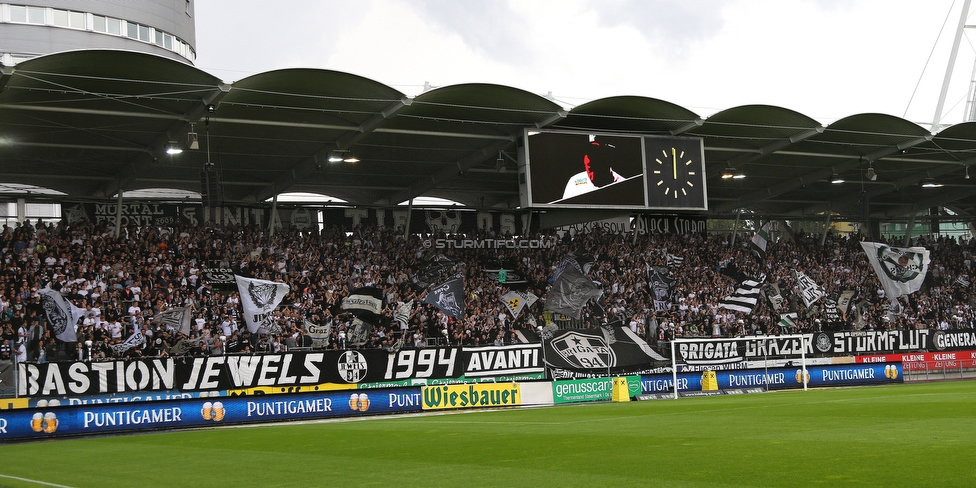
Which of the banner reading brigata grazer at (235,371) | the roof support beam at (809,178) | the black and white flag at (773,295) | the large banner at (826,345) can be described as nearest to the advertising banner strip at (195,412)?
the banner reading brigata grazer at (235,371)

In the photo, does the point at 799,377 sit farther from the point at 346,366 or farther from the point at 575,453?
the point at 575,453

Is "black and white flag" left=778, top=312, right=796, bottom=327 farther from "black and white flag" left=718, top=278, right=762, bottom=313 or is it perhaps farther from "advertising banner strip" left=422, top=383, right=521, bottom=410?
"advertising banner strip" left=422, top=383, right=521, bottom=410

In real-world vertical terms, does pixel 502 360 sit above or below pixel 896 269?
below

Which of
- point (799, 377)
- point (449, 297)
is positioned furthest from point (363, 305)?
point (799, 377)

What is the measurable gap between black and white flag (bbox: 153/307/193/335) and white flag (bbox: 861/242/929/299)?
28320mm

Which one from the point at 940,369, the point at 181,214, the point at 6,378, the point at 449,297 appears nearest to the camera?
the point at 6,378

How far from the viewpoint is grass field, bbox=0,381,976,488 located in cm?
848

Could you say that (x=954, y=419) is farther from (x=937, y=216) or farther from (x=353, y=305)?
(x=937, y=216)

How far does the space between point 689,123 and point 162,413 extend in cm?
1978

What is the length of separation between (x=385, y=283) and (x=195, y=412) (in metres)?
Answer: 12.5

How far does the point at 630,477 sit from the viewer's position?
28.2ft

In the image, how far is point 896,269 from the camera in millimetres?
40281

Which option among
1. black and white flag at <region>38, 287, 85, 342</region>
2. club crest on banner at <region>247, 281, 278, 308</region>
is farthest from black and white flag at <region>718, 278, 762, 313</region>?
black and white flag at <region>38, 287, 85, 342</region>

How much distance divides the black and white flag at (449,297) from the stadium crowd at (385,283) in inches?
11.8
